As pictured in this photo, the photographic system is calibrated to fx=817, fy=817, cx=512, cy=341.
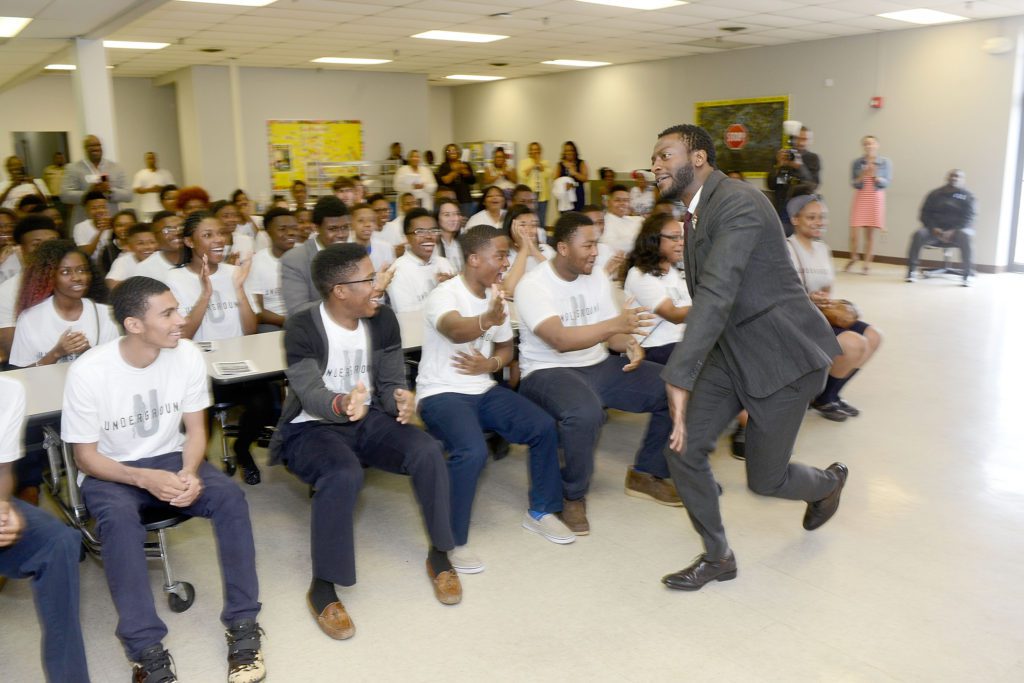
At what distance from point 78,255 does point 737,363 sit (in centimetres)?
273

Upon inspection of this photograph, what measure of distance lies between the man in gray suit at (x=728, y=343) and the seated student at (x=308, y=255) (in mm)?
2230

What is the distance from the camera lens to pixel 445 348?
3.45 m

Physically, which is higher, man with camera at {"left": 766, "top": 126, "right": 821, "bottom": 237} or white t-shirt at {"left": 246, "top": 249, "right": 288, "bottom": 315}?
man with camera at {"left": 766, "top": 126, "right": 821, "bottom": 237}

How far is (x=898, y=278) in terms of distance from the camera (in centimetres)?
1007

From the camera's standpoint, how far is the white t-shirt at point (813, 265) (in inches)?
182

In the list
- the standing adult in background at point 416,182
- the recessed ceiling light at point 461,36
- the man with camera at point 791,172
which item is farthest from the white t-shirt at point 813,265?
the standing adult in background at point 416,182

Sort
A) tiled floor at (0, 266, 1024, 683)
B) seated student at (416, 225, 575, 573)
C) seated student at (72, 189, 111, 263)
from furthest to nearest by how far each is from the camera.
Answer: seated student at (72, 189, 111, 263) → seated student at (416, 225, 575, 573) → tiled floor at (0, 266, 1024, 683)

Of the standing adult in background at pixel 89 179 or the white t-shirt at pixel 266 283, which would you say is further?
the standing adult in background at pixel 89 179

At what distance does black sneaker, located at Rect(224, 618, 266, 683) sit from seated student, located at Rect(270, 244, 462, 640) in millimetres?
256

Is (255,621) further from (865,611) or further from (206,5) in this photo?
(206,5)

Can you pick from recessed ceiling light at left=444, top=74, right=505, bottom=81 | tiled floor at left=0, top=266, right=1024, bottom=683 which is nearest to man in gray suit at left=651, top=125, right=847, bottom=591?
tiled floor at left=0, top=266, right=1024, bottom=683

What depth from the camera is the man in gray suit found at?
2.66 meters

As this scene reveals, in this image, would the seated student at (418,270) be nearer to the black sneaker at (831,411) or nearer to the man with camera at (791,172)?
the black sneaker at (831,411)

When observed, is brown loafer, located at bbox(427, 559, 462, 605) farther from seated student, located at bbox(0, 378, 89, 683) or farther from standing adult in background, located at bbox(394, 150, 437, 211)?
standing adult in background, located at bbox(394, 150, 437, 211)
